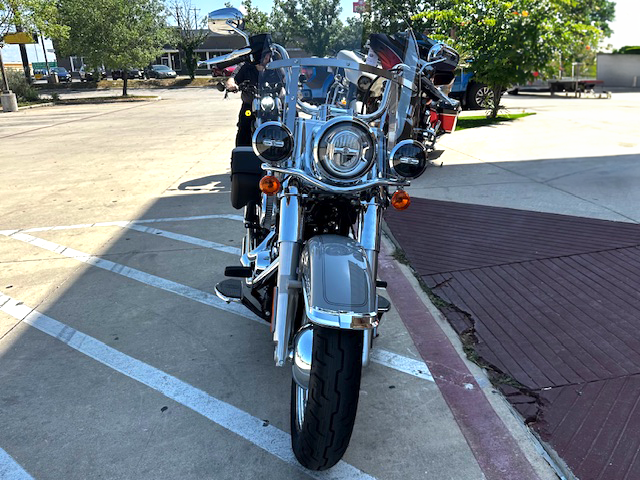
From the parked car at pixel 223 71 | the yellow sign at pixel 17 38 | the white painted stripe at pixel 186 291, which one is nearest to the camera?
the white painted stripe at pixel 186 291

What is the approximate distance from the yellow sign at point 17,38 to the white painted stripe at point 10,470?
27904 millimetres

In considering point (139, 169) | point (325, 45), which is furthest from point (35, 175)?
point (325, 45)

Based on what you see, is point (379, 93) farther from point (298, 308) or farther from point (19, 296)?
point (19, 296)

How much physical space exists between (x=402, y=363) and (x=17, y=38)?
2827cm

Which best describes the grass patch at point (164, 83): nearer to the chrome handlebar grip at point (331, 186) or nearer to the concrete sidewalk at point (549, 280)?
the concrete sidewalk at point (549, 280)

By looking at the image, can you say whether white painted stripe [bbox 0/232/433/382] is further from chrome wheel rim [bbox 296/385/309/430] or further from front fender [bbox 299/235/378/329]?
front fender [bbox 299/235/378/329]

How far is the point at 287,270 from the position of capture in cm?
260

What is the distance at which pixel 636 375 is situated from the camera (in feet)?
10.3

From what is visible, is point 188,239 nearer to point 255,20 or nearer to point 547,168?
point 255,20

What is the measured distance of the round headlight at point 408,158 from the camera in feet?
8.59

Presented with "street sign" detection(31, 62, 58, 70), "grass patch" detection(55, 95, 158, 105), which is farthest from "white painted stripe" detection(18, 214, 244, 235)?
"street sign" detection(31, 62, 58, 70)

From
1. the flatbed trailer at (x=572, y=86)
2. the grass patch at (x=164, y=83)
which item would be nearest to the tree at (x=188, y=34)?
the grass patch at (x=164, y=83)

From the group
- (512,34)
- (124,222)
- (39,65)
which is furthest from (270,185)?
(39,65)

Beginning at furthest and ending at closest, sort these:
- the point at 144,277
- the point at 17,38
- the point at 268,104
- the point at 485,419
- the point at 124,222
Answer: the point at 17,38 < the point at 124,222 < the point at 144,277 < the point at 268,104 < the point at 485,419
